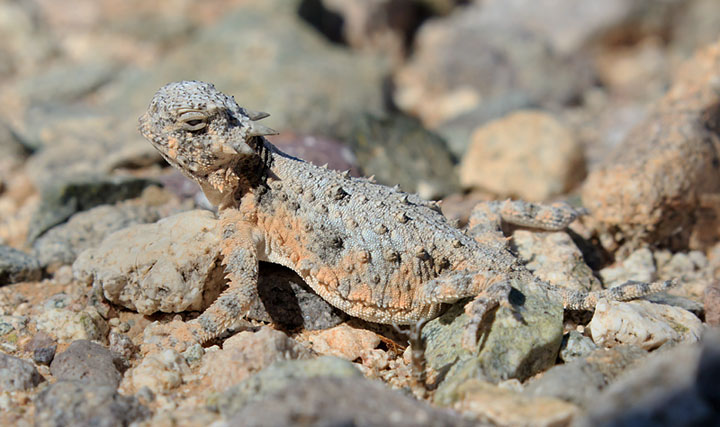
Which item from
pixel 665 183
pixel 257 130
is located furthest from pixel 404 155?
pixel 257 130

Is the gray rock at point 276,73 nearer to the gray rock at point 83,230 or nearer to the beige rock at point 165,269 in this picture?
the gray rock at point 83,230

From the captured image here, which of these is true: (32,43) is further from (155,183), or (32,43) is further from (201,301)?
(201,301)

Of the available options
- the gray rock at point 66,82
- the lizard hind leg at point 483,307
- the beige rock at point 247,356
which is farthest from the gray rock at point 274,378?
the gray rock at point 66,82

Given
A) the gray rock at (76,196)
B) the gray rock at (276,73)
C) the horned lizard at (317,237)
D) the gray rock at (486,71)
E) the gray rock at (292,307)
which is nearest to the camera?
the horned lizard at (317,237)

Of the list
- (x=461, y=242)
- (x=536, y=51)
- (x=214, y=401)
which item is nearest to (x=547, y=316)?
(x=461, y=242)

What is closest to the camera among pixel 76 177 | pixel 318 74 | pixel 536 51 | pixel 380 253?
pixel 380 253
